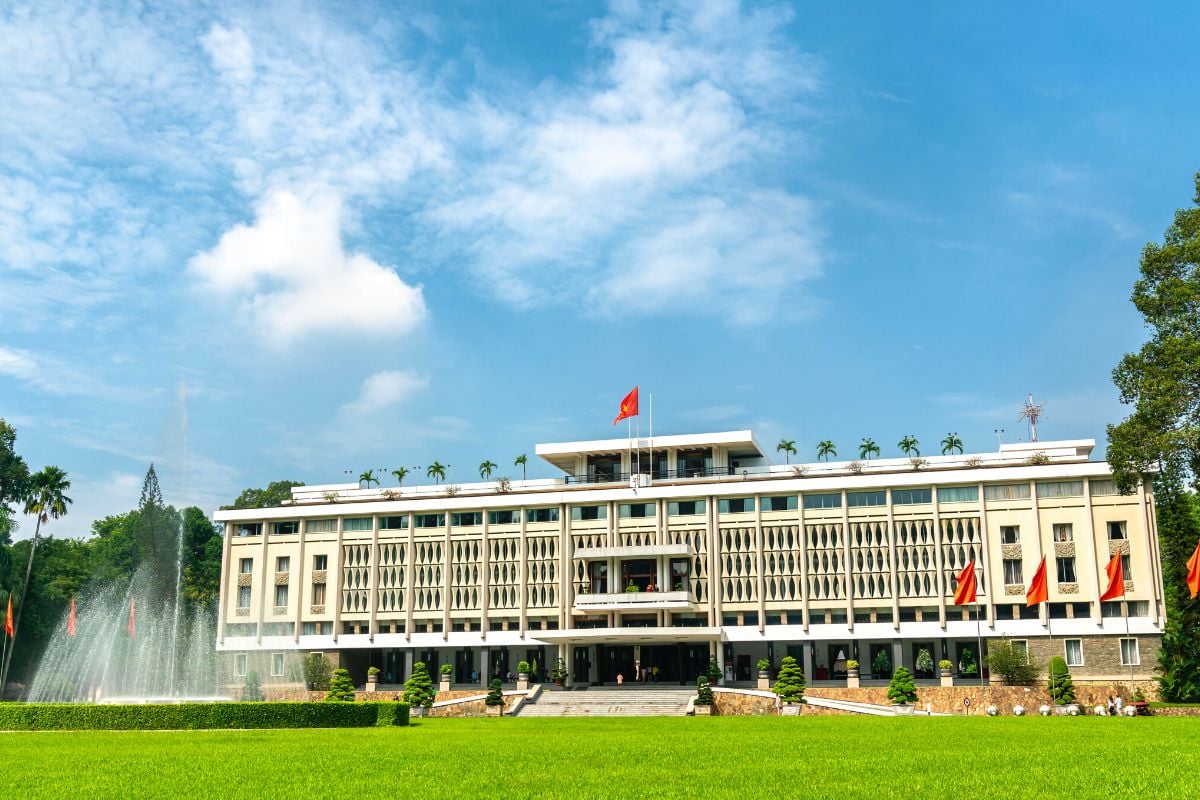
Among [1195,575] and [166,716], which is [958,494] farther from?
[166,716]

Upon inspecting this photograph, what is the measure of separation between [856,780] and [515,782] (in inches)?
200

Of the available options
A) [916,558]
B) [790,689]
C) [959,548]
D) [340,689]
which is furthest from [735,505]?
[340,689]

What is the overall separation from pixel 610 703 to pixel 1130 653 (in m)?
25.6

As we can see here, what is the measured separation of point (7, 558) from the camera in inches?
2704

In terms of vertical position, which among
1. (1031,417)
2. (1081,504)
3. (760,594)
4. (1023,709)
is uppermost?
(1031,417)

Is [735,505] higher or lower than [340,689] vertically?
higher

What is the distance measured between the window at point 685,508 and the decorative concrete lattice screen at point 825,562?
622cm

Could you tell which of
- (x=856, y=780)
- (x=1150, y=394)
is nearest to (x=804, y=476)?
(x=1150, y=394)

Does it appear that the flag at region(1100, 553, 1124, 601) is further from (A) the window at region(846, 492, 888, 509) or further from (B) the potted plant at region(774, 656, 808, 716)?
(B) the potted plant at region(774, 656, 808, 716)

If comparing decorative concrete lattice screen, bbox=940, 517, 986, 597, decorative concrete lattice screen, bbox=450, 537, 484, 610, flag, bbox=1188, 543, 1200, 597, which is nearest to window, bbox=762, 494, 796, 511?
decorative concrete lattice screen, bbox=940, 517, 986, 597

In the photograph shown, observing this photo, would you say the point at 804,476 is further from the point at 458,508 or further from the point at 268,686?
the point at 268,686

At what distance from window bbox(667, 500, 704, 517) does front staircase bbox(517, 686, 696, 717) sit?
10.9 meters

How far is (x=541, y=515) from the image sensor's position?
6575 centimetres

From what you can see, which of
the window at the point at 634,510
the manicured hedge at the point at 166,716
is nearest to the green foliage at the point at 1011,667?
the window at the point at 634,510
